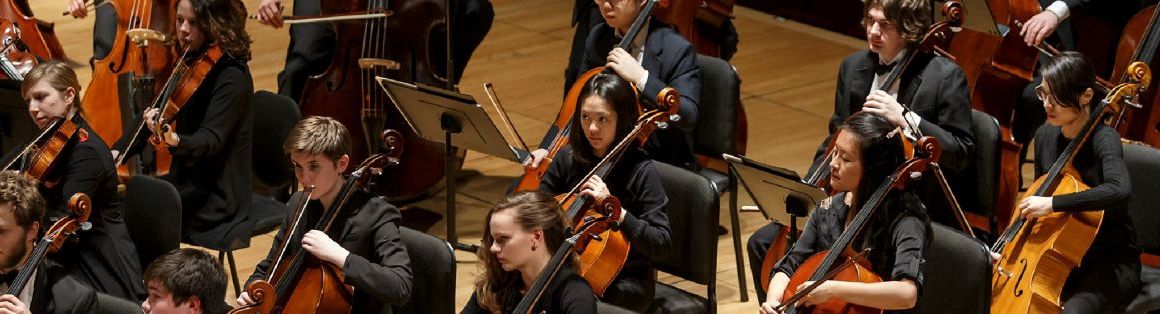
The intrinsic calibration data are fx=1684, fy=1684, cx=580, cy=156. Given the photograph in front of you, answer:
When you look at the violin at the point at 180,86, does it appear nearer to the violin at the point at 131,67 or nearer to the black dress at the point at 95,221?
the violin at the point at 131,67

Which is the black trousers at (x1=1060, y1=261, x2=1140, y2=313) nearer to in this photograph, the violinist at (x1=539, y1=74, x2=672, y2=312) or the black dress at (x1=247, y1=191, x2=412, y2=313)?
the violinist at (x1=539, y1=74, x2=672, y2=312)

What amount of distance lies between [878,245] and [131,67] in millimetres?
2388

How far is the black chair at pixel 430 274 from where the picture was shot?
11.0ft

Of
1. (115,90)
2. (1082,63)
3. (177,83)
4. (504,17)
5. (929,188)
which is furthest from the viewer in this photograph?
(504,17)

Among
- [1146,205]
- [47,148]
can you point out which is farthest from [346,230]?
[1146,205]

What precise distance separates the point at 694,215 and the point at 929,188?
0.63m

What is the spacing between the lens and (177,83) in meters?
4.29

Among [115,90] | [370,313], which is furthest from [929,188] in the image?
[115,90]

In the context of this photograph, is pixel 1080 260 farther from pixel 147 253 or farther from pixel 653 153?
pixel 147 253

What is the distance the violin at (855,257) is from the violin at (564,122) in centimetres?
86

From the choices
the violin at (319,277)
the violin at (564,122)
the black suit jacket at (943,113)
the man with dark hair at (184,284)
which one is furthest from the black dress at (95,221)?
the black suit jacket at (943,113)

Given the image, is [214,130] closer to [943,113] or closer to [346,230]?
[346,230]

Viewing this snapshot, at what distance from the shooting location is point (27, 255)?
3355 millimetres

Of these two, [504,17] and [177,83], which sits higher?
[177,83]
